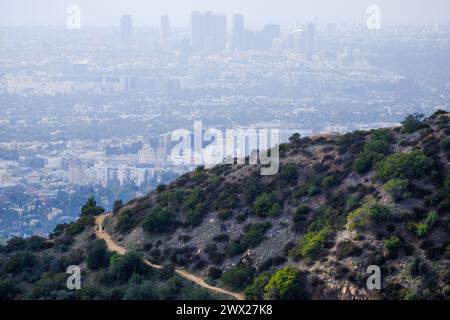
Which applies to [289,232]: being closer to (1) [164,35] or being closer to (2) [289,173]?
(2) [289,173]

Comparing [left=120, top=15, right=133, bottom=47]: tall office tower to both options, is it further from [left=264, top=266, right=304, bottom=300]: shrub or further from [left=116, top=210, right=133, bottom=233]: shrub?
[left=264, top=266, right=304, bottom=300]: shrub

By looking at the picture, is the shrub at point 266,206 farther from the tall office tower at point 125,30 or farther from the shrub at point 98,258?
the tall office tower at point 125,30

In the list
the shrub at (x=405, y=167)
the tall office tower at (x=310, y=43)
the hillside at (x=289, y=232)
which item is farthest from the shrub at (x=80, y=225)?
the tall office tower at (x=310, y=43)

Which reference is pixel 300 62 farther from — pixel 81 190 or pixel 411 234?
pixel 411 234

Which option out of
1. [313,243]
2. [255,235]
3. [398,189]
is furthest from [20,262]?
[398,189]

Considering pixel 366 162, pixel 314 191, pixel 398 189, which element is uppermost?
pixel 366 162

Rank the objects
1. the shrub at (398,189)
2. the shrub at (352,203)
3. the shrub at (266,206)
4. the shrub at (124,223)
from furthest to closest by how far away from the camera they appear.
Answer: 1. the shrub at (124,223)
2. the shrub at (266,206)
3. the shrub at (352,203)
4. the shrub at (398,189)
